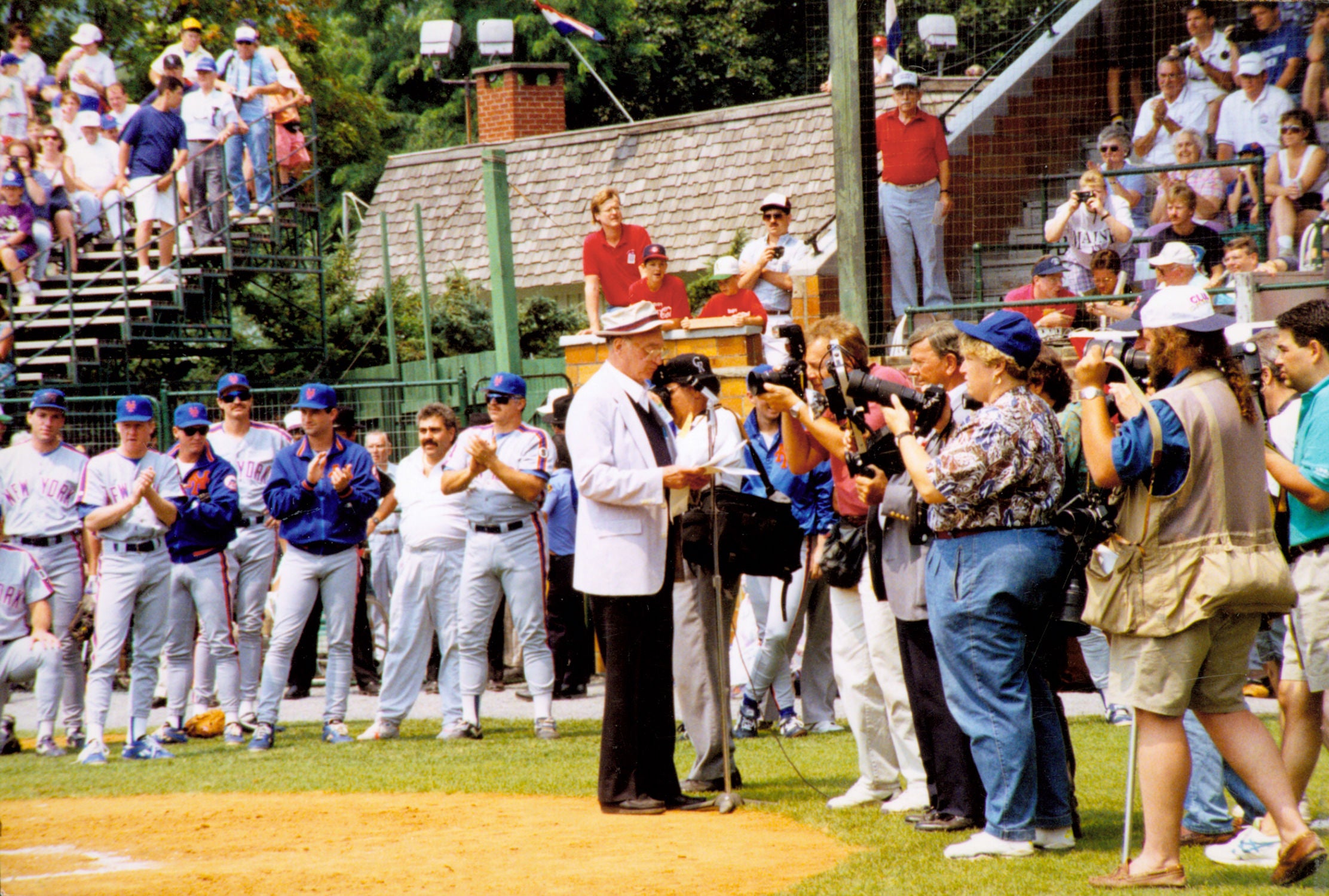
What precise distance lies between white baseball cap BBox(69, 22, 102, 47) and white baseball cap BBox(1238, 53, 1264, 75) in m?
9.33

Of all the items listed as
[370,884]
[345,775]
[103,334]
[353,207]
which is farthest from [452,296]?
[370,884]

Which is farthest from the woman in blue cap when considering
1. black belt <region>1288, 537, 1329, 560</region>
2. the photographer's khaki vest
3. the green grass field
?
black belt <region>1288, 537, 1329, 560</region>

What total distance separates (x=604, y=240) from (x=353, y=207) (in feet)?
55.7

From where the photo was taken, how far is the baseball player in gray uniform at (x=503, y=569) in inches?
333

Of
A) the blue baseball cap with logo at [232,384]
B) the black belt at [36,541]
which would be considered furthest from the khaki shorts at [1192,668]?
the black belt at [36,541]

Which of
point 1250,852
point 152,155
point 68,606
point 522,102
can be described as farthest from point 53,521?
point 522,102

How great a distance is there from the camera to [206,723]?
9.02m

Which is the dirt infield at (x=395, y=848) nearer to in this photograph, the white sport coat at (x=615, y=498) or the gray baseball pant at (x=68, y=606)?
the white sport coat at (x=615, y=498)

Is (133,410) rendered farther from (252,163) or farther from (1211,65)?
(1211,65)

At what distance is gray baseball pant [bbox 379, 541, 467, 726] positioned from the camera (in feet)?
28.2

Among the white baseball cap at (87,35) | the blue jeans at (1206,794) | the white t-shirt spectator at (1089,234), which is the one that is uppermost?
the white baseball cap at (87,35)

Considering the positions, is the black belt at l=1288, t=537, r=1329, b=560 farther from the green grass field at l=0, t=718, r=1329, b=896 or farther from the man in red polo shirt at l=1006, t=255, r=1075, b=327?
the man in red polo shirt at l=1006, t=255, r=1075, b=327

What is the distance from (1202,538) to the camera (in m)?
4.27

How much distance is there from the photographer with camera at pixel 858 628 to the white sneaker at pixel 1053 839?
2.53 feet
